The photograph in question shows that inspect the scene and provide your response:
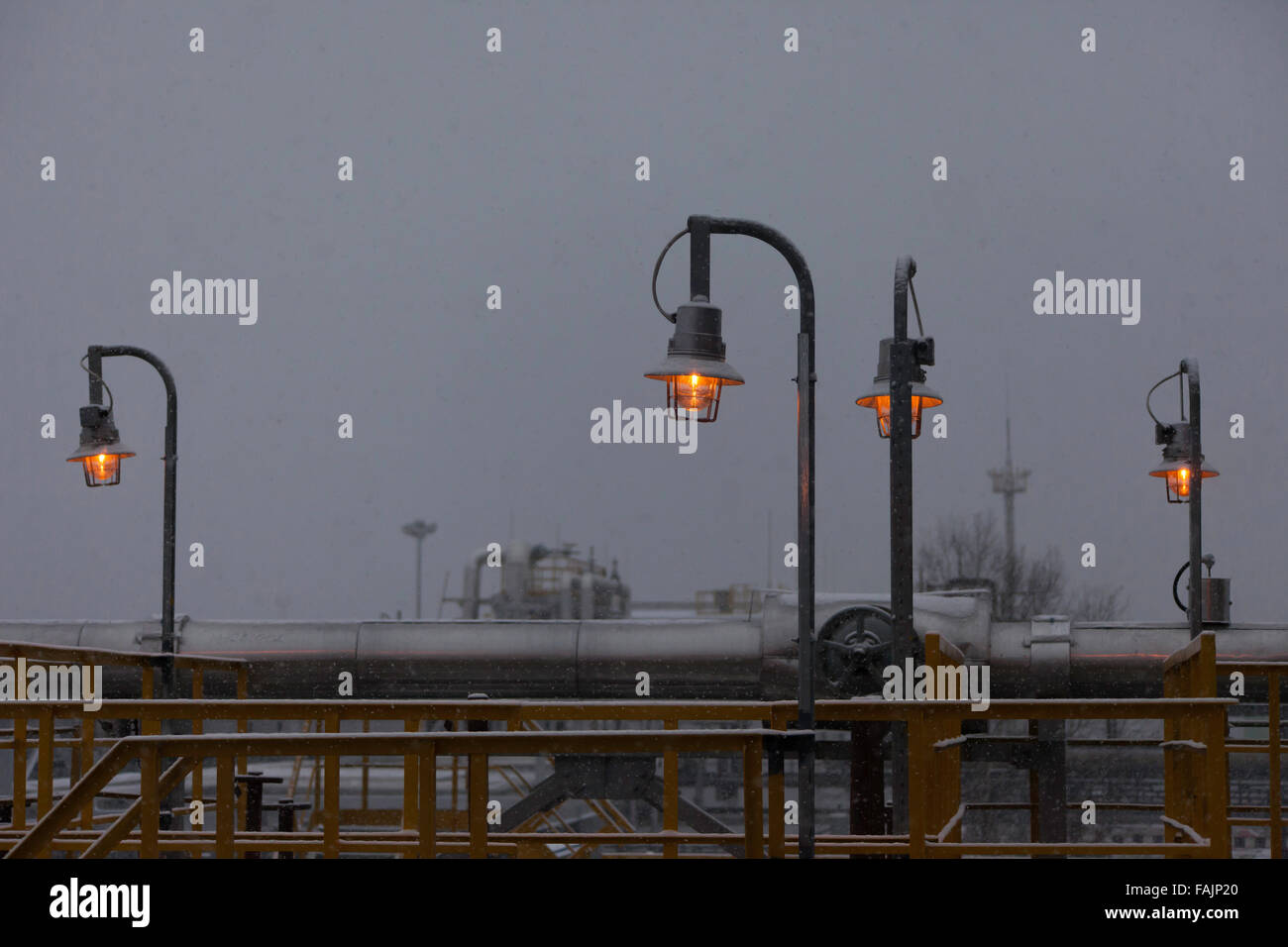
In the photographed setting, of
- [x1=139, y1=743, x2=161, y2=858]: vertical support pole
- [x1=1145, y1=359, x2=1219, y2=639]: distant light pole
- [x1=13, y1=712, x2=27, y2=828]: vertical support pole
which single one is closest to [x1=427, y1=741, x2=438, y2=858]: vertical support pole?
[x1=139, y1=743, x2=161, y2=858]: vertical support pole

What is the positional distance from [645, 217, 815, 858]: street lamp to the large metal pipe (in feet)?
21.5

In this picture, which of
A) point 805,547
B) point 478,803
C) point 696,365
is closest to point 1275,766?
point 805,547

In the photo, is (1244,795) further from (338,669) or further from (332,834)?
(332,834)

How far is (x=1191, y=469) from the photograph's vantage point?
13789mm

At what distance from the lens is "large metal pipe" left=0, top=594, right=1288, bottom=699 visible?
1450 centimetres

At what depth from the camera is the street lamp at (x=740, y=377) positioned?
6609 millimetres

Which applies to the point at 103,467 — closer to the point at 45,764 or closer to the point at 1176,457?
the point at 45,764

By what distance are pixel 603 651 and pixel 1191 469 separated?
666 centimetres

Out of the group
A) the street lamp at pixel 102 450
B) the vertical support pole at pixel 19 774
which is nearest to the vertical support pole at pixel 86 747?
the vertical support pole at pixel 19 774

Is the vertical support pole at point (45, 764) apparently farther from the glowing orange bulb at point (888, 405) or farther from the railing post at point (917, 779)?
the glowing orange bulb at point (888, 405)

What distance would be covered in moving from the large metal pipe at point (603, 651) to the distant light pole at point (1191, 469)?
1021 mm

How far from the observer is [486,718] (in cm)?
731
